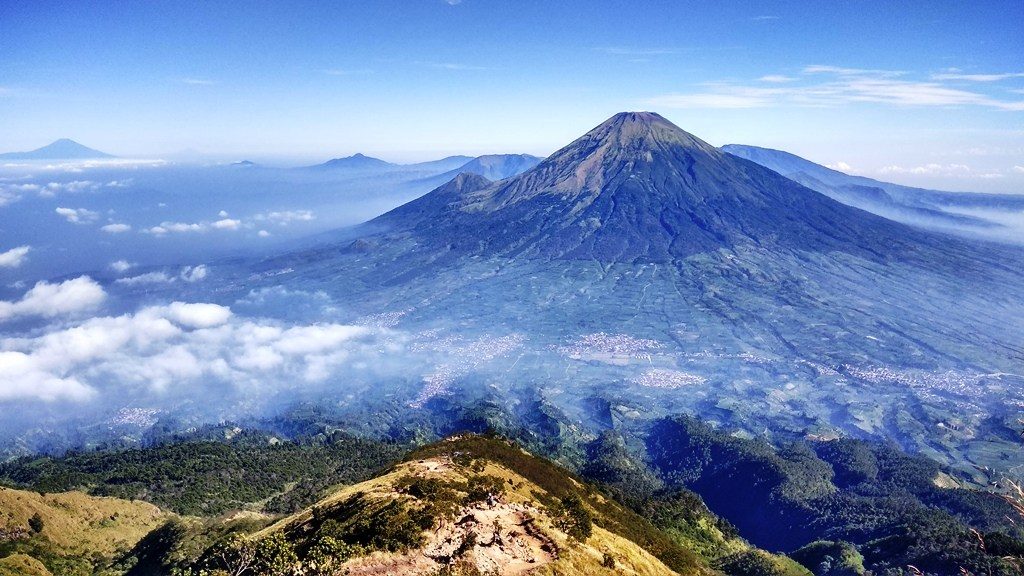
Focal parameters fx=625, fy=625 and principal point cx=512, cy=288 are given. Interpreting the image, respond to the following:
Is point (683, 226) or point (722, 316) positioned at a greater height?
point (683, 226)

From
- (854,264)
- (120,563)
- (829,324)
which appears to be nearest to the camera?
(120,563)

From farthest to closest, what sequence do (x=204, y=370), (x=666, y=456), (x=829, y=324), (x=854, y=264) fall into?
(x=854, y=264), (x=204, y=370), (x=829, y=324), (x=666, y=456)

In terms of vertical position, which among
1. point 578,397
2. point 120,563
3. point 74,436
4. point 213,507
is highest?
point 120,563

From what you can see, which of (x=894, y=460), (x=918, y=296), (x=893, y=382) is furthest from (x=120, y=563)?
(x=918, y=296)

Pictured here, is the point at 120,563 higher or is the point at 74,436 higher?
the point at 120,563

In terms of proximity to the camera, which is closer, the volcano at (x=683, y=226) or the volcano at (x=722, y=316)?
the volcano at (x=722, y=316)

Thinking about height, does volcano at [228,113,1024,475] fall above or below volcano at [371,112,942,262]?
below

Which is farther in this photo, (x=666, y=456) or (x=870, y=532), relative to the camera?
(x=666, y=456)

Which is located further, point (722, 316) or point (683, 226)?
point (683, 226)

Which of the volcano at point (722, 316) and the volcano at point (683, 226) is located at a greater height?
the volcano at point (683, 226)

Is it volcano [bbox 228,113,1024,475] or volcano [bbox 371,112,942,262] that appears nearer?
volcano [bbox 228,113,1024,475]

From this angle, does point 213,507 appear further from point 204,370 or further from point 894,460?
point 204,370
